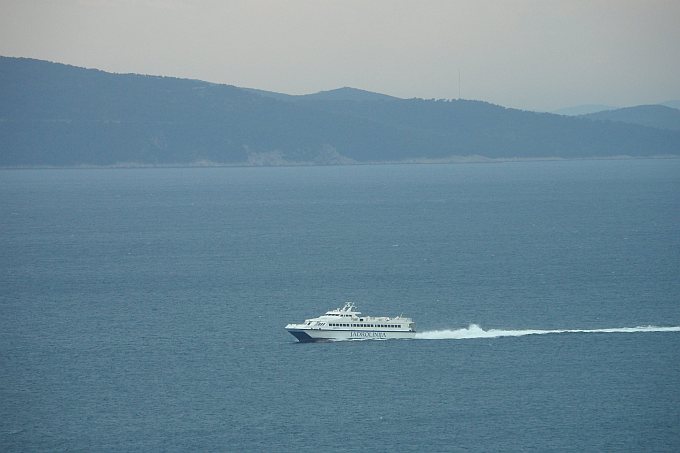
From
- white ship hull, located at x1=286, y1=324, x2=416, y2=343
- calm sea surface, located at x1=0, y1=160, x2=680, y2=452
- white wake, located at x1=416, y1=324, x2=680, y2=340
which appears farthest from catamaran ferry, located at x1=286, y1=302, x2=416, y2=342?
white wake, located at x1=416, y1=324, x2=680, y2=340

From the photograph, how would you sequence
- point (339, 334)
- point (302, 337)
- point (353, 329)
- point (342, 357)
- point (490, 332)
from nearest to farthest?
1. point (342, 357)
2. point (302, 337)
3. point (353, 329)
4. point (339, 334)
5. point (490, 332)

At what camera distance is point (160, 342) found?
104 metres

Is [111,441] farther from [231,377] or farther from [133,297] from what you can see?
[133,297]

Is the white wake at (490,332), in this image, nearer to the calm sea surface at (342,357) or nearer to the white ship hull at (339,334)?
the calm sea surface at (342,357)

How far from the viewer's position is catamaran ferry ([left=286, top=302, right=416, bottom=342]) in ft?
337

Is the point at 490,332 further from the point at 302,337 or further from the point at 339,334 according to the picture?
the point at 302,337

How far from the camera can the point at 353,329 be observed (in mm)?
103125

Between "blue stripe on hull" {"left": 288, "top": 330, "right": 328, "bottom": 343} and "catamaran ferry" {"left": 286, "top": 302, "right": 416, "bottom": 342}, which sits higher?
"catamaran ferry" {"left": 286, "top": 302, "right": 416, "bottom": 342}

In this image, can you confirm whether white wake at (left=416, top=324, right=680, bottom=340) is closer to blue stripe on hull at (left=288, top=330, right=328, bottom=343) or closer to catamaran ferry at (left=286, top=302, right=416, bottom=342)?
catamaran ferry at (left=286, top=302, right=416, bottom=342)

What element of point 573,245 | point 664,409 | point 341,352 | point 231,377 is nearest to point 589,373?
point 664,409

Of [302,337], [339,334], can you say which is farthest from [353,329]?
[302,337]

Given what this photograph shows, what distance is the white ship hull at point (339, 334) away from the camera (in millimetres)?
102625

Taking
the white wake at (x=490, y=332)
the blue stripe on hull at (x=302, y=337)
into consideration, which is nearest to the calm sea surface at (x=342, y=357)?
the white wake at (x=490, y=332)

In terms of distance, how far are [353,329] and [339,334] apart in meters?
1.38
